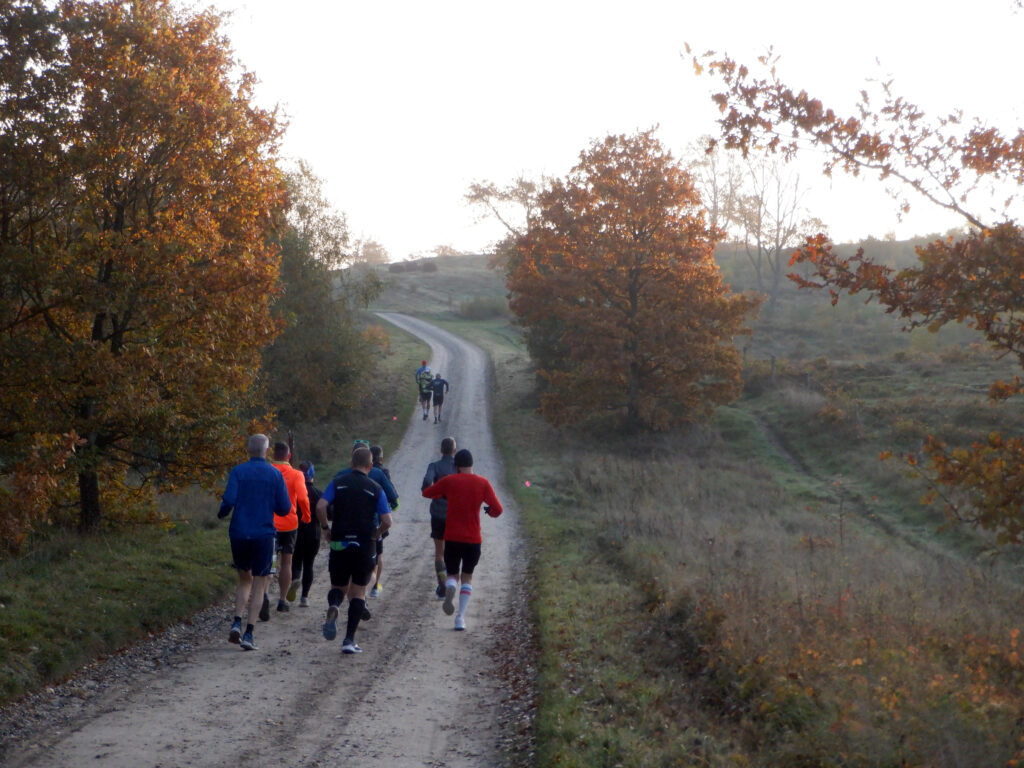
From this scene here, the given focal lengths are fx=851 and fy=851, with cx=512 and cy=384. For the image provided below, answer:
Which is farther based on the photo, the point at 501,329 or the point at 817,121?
the point at 501,329

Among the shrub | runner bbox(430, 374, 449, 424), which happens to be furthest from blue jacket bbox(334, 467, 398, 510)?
the shrub

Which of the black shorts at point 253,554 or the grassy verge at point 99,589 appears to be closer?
the grassy verge at point 99,589

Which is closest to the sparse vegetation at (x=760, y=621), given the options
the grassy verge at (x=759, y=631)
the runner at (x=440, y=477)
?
the grassy verge at (x=759, y=631)

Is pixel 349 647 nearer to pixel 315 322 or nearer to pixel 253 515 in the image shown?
pixel 253 515

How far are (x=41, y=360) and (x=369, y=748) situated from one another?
27.0 feet

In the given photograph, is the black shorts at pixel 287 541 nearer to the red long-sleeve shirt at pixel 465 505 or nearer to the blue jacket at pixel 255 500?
the blue jacket at pixel 255 500

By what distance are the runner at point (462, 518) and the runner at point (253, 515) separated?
2.08 meters

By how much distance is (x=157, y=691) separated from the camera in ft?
25.7

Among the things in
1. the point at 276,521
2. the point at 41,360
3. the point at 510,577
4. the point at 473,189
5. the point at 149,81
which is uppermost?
the point at 473,189

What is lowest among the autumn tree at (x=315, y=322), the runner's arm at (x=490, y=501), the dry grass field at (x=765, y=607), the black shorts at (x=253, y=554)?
the dry grass field at (x=765, y=607)

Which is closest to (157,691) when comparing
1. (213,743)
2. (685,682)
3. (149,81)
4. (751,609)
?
(213,743)

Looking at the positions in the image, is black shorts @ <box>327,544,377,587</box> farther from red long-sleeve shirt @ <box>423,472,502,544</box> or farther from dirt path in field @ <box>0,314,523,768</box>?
red long-sleeve shirt @ <box>423,472,502,544</box>

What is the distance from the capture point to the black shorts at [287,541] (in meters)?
10.7

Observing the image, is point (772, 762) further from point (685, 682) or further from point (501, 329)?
point (501, 329)
